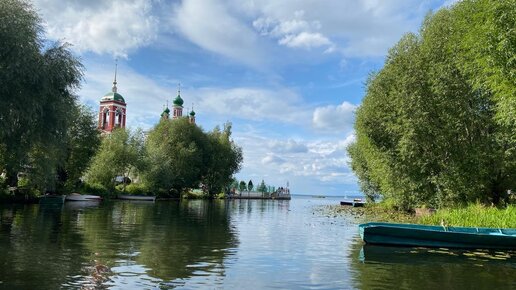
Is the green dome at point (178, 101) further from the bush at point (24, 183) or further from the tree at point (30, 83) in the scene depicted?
the tree at point (30, 83)

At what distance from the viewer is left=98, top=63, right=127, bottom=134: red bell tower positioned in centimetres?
11200

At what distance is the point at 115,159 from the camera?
73.7 meters

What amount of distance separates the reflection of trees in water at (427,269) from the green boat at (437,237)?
16.5 inches

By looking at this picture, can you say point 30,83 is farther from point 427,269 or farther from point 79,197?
point 79,197

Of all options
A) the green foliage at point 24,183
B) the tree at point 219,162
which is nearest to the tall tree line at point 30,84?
the green foliage at point 24,183

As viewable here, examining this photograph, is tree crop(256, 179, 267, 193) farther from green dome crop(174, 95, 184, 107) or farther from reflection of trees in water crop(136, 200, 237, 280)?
reflection of trees in water crop(136, 200, 237, 280)

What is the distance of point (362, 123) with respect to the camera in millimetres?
41406

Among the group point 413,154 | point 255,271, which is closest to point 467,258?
point 255,271

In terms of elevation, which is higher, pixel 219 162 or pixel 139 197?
pixel 219 162

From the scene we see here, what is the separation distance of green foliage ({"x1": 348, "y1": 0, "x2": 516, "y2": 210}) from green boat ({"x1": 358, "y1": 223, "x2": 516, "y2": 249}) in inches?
478

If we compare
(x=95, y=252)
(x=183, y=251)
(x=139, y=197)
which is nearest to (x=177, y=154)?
(x=139, y=197)

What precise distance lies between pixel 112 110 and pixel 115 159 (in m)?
42.2

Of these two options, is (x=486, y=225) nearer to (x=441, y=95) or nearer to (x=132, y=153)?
(x=441, y=95)

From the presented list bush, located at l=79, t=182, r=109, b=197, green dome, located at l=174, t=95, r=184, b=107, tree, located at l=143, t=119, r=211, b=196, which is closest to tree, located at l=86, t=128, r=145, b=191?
bush, located at l=79, t=182, r=109, b=197
